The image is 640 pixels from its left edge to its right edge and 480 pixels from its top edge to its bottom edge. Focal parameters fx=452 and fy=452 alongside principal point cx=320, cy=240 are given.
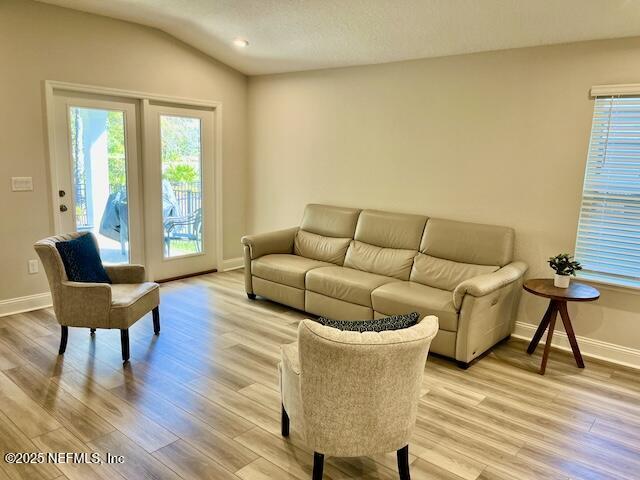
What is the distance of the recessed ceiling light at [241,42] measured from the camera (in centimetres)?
463

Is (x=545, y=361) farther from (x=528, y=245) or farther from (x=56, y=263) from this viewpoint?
(x=56, y=263)

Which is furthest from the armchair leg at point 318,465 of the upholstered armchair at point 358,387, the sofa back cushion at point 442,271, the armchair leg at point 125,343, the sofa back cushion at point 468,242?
the sofa back cushion at point 468,242

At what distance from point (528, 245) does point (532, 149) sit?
80 cm

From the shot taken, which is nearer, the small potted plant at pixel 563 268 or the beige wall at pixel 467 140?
the small potted plant at pixel 563 268

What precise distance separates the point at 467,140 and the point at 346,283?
169 centimetres

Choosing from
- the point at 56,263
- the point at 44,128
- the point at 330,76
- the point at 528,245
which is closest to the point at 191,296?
the point at 56,263

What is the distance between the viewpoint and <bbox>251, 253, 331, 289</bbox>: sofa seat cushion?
4312 mm

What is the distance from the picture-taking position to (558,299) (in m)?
3.19

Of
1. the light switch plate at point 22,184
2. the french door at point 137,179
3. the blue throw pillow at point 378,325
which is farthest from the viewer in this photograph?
the french door at point 137,179

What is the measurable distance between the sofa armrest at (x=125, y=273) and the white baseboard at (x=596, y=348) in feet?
10.7

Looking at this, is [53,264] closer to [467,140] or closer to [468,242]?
[468,242]

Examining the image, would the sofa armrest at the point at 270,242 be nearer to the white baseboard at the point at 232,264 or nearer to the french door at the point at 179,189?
the french door at the point at 179,189

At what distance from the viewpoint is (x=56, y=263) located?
316cm

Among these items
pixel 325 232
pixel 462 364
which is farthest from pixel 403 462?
pixel 325 232
